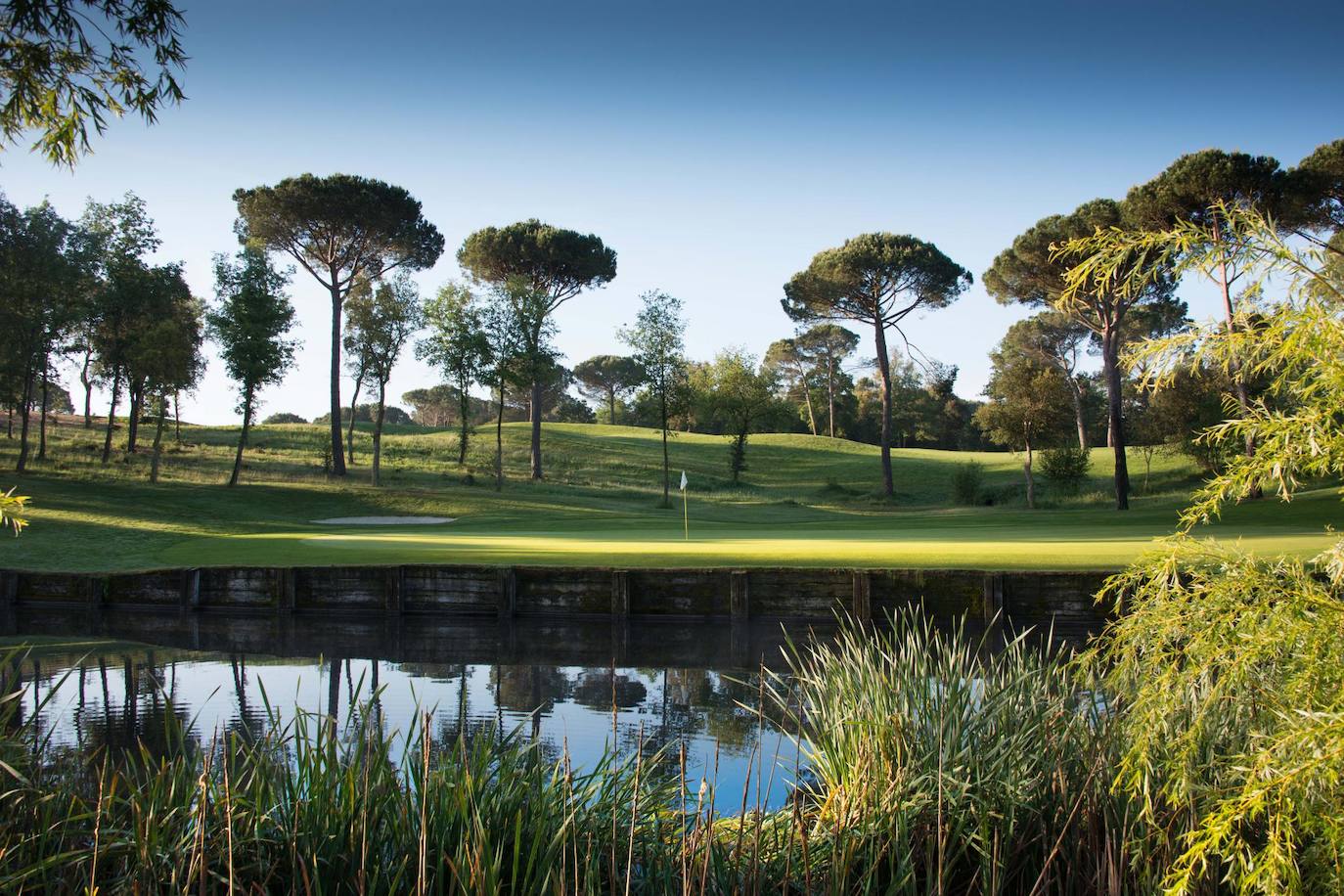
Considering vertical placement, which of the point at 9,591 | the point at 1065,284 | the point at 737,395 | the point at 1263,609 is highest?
the point at 1065,284

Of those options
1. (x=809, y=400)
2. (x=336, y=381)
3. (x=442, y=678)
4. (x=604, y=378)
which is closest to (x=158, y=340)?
(x=336, y=381)

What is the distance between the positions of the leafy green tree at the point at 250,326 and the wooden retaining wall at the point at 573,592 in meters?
23.1

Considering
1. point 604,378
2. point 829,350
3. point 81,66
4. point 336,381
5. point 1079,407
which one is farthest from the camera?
point 604,378

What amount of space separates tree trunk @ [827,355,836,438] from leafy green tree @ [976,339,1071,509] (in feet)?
101

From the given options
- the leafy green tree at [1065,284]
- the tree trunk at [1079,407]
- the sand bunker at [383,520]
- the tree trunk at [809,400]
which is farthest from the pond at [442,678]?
the tree trunk at [809,400]

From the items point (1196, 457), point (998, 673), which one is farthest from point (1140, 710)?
point (1196, 457)

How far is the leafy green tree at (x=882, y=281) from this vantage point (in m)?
48.0

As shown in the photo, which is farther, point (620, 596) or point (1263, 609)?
point (620, 596)

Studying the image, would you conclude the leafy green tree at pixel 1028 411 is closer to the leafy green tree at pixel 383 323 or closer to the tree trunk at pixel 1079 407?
the tree trunk at pixel 1079 407

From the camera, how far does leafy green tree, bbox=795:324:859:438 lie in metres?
79.8

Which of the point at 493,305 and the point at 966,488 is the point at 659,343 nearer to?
the point at 493,305

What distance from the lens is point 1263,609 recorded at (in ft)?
10.5

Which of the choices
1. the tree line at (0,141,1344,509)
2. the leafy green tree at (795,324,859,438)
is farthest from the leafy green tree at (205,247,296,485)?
the leafy green tree at (795,324,859,438)

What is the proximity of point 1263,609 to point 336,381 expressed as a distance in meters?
44.6
